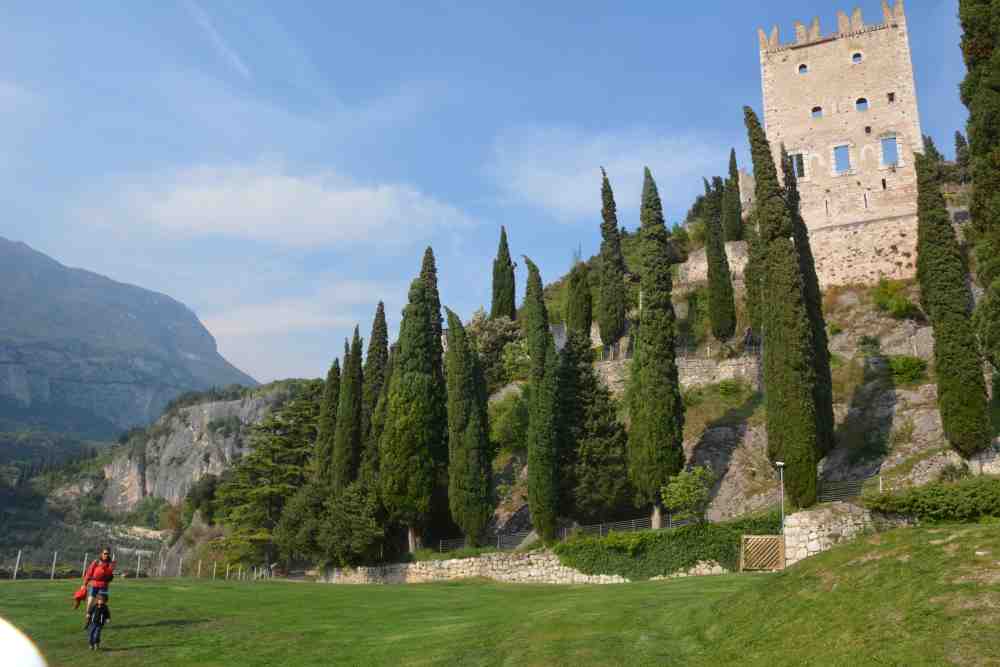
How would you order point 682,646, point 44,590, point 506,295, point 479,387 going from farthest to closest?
point 506,295, point 479,387, point 44,590, point 682,646

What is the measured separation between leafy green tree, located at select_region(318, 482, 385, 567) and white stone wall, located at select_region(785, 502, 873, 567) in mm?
16704

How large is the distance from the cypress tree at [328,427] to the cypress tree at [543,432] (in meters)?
13.3

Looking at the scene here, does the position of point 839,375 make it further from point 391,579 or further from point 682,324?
point 391,579

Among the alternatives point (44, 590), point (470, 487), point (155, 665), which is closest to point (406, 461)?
point (470, 487)

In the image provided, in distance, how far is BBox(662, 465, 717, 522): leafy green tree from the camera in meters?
28.3

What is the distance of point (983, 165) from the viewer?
60.5ft

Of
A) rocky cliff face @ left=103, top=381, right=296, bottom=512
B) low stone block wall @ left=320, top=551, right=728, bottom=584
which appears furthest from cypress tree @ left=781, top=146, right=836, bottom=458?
rocky cliff face @ left=103, top=381, right=296, bottom=512

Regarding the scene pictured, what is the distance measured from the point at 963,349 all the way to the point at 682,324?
1008 inches

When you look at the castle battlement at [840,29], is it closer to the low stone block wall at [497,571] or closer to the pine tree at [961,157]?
the pine tree at [961,157]

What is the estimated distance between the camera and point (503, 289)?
5962cm

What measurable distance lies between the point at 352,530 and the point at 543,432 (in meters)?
9.06

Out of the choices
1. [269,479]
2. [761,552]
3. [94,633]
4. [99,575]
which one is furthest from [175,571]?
[94,633]

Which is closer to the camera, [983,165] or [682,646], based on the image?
[682,646]

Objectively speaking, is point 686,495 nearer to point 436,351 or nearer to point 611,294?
point 436,351
